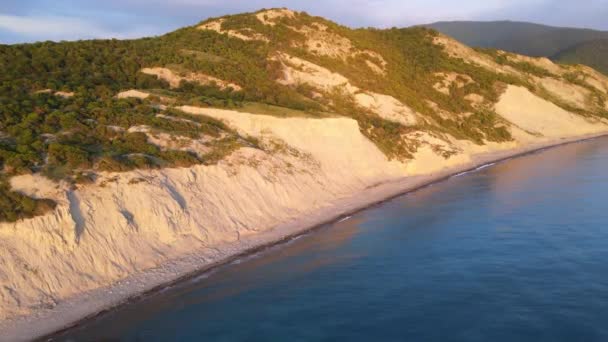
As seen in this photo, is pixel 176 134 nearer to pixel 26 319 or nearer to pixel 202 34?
pixel 26 319

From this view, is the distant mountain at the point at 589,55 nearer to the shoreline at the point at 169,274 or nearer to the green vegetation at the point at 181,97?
the green vegetation at the point at 181,97

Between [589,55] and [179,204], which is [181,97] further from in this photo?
[589,55]

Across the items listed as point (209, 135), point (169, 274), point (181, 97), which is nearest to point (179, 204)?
point (169, 274)

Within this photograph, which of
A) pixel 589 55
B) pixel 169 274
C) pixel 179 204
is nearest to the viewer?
pixel 169 274

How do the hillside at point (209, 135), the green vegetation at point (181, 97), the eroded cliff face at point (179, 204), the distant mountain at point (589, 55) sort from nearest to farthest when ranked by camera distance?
the eroded cliff face at point (179, 204) → the hillside at point (209, 135) → the green vegetation at point (181, 97) → the distant mountain at point (589, 55)

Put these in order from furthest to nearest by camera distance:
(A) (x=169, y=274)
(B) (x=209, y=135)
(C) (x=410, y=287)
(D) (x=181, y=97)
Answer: (D) (x=181, y=97) → (B) (x=209, y=135) → (A) (x=169, y=274) → (C) (x=410, y=287)

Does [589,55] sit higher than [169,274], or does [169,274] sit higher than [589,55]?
[589,55]

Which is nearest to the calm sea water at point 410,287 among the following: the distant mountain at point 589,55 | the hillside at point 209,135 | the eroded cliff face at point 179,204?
the hillside at point 209,135

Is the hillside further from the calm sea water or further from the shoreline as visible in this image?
the calm sea water
